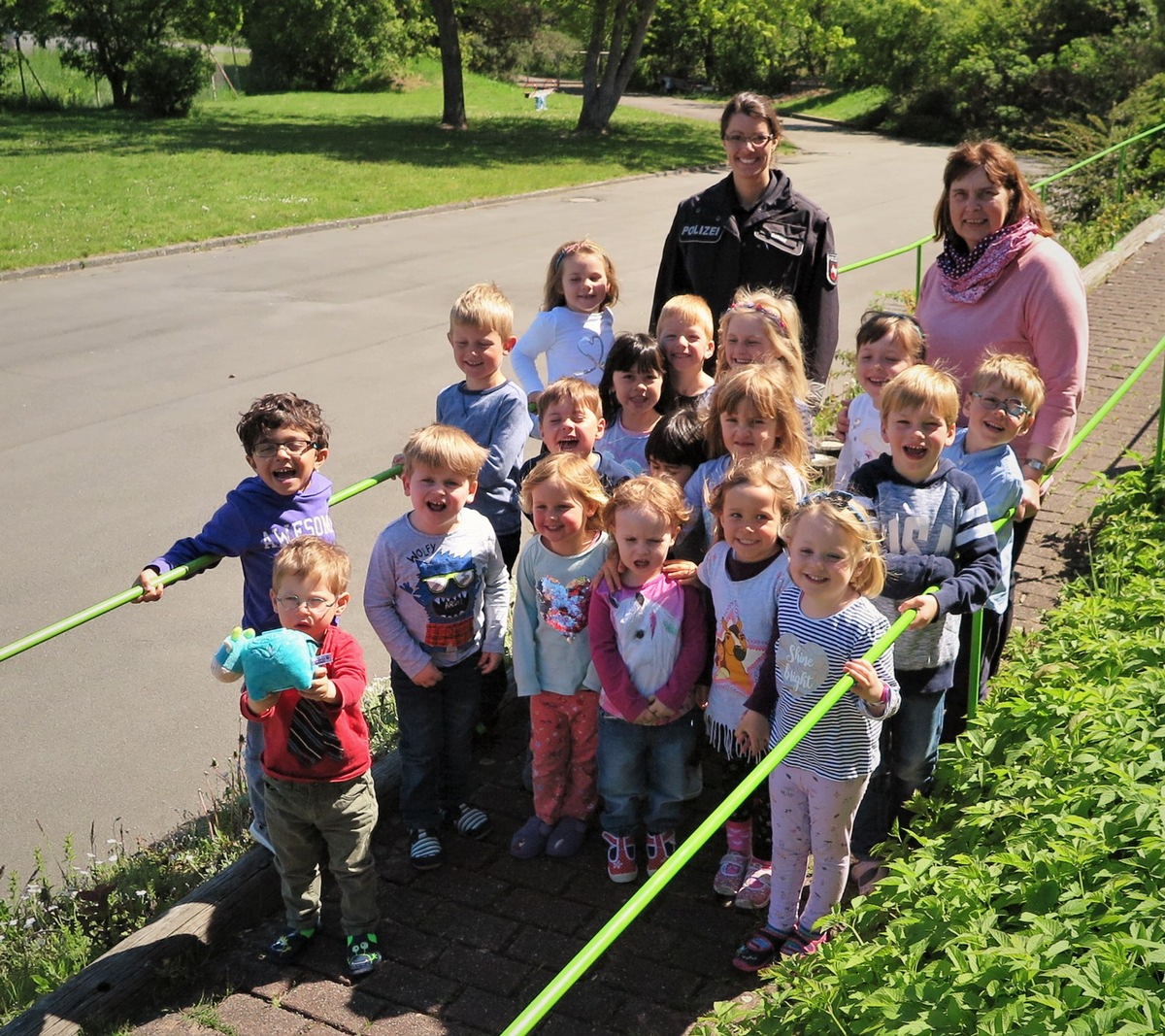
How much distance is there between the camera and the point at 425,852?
4.36 meters

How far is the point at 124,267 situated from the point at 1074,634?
14.8m

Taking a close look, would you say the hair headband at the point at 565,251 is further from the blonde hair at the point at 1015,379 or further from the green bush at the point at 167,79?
the green bush at the point at 167,79

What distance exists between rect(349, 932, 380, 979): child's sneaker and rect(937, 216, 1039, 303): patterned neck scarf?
127 inches

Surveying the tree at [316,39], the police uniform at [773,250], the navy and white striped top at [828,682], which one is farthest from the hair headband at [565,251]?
the tree at [316,39]

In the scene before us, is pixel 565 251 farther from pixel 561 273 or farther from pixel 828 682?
pixel 828 682

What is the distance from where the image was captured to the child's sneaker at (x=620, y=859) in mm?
4199

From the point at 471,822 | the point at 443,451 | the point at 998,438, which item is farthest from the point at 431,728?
the point at 998,438

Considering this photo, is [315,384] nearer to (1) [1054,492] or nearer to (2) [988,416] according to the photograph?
(1) [1054,492]

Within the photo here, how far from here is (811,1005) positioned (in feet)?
10.0

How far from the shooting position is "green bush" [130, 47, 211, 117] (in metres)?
35.3

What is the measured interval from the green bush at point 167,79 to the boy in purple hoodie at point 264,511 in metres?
35.0

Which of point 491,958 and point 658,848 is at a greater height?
point 658,848

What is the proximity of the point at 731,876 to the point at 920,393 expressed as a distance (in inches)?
66.5

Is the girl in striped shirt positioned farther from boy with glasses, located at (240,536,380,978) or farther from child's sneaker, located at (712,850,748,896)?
boy with glasses, located at (240,536,380,978)
